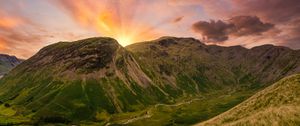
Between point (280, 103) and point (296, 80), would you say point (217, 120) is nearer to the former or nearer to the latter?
point (280, 103)

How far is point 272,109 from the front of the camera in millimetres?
56719

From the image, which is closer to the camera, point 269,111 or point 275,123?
point 275,123

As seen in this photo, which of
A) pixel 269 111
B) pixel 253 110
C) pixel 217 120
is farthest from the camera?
pixel 217 120

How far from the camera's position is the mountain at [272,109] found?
175 ft

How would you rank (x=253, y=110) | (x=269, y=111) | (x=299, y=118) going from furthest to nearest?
(x=253, y=110) → (x=269, y=111) → (x=299, y=118)

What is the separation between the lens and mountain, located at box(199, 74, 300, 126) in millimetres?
53219

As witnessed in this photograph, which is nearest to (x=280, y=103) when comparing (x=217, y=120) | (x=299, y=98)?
(x=299, y=98)

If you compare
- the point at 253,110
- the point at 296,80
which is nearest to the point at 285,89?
the point at 296,80

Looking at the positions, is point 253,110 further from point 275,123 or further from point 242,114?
point 275,123

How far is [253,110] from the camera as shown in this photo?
61.8 meters

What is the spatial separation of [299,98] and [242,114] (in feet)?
35.0

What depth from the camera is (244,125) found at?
2159 inches

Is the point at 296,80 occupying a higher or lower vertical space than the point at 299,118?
higher

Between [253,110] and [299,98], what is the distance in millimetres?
8466
